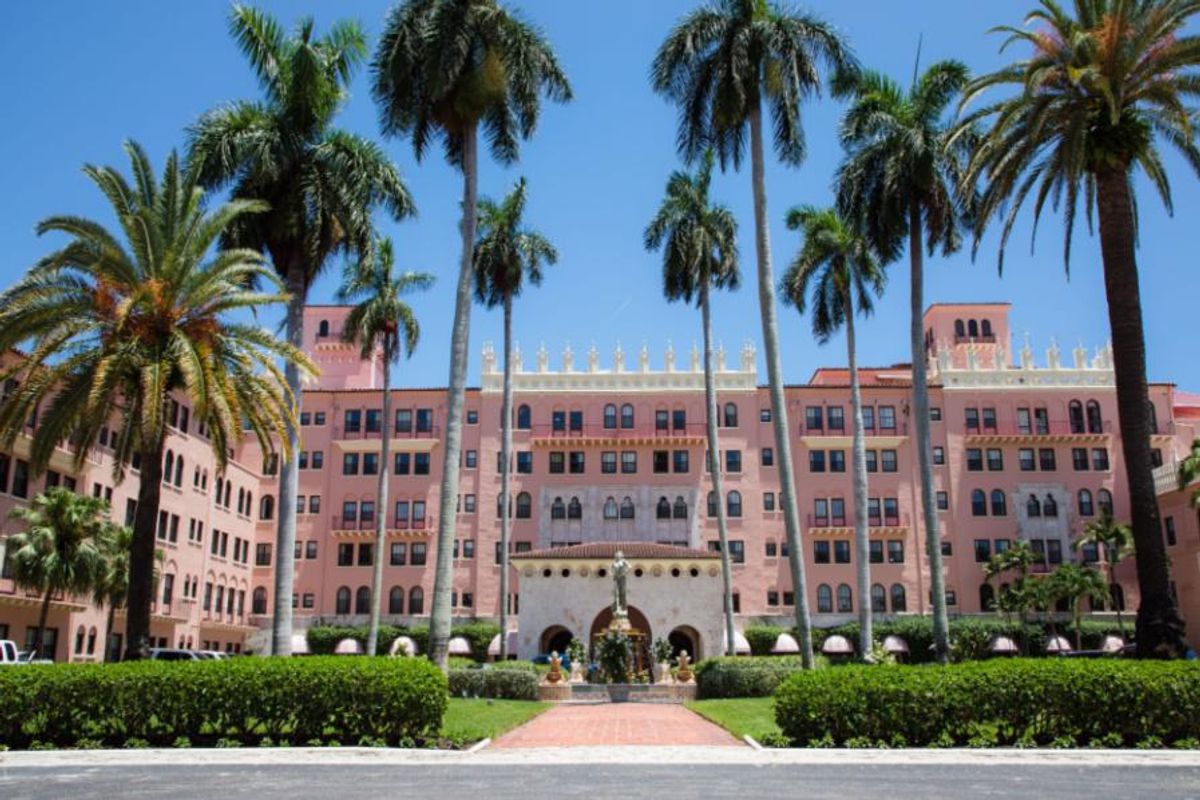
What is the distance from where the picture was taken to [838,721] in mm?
19328

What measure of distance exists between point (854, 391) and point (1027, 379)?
104 feet

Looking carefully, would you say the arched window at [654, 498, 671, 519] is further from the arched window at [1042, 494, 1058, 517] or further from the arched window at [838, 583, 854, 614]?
the arched window at [1042, 494, 1058, 517]

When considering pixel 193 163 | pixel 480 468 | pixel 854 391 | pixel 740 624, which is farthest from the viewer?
pixel 480 468

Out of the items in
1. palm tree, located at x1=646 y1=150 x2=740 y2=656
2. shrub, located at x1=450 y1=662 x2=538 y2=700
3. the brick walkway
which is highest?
palm tree, located at x1=646 y1=150 x2=740 y2=656

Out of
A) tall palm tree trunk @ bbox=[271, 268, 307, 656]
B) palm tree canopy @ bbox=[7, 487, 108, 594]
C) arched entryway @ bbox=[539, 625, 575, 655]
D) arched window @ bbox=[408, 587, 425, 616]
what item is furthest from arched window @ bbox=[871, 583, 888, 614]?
tall palm tree trunk @ bbox=[271, 268, 307, 656]

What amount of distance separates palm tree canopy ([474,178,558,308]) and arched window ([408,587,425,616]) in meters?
23.5

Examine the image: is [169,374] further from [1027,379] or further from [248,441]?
[1027,379]

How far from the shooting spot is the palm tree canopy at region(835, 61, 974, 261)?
1299 inches

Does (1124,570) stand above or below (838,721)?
above

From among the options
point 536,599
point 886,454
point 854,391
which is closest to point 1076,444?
point 886,454

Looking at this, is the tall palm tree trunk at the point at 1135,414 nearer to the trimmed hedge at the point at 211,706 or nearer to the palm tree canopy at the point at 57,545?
the trimmed hedge at the point at 211,706

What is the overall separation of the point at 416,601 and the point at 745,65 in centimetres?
4697

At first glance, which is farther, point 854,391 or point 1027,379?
point 1027,379

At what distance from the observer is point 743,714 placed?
88.7 feet
